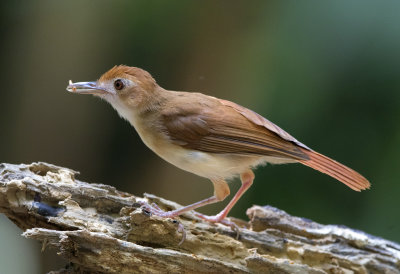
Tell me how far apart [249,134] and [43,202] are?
1555mm

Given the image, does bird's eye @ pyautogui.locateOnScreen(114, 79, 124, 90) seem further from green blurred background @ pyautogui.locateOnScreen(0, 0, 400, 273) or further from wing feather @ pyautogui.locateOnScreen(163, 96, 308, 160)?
green blurred background @ pyautogui.locateOnScreen(0, 0, 400, 273)

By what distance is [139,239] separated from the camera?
3.35 meters

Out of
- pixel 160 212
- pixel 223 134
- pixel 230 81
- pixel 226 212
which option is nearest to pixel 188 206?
pixel 160 212

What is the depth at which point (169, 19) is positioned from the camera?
582 centimetres

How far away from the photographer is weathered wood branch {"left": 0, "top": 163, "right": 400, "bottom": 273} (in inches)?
120

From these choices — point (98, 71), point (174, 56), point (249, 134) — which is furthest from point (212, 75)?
point (249, 134)

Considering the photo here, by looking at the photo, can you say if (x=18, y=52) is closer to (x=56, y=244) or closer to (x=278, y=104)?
(x=278, y=104)

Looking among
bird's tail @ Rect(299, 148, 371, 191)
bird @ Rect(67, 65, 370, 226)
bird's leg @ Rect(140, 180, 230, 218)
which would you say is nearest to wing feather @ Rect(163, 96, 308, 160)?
bird @ Rect(67, 65, 370, 226)

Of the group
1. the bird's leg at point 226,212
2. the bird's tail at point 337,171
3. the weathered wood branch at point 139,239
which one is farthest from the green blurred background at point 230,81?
the bird's tail at point 337,171

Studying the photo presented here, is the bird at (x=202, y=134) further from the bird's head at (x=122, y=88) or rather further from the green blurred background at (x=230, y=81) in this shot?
the green blurred background at (x=230, y=81)

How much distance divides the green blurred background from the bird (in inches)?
64.2

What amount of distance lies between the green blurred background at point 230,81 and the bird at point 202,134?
163cm

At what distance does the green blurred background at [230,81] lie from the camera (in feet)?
17.7

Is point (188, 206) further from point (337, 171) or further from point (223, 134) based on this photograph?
point (337, 171)
